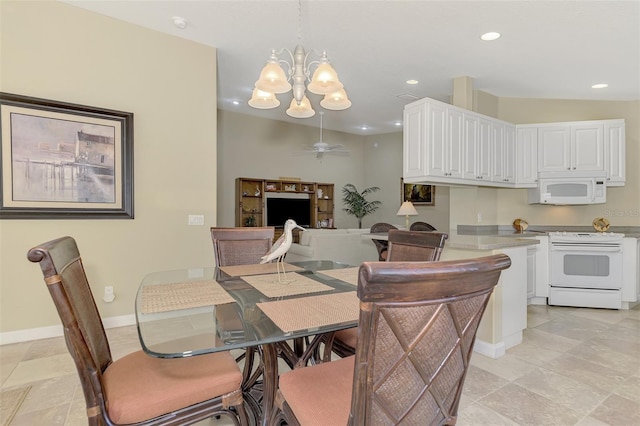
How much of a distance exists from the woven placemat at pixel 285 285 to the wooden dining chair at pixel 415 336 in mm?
661

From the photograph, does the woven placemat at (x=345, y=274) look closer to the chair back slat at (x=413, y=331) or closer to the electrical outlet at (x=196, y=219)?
the chair back slat at (x=413, y=331)

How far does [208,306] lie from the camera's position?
1.37 metres

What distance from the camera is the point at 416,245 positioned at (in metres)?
1.93

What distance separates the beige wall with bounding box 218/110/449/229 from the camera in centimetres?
→ 657

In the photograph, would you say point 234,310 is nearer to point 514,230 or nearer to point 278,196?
point 514,230

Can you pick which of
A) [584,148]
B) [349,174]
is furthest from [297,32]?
[349,174]

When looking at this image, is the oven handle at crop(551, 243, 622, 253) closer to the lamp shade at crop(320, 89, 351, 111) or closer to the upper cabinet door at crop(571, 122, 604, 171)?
the upper cabinet door at crop(571, 122, 604, 171)

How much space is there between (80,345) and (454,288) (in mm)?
1130

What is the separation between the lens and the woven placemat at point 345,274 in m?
1.84

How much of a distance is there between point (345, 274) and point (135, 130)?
262 cm

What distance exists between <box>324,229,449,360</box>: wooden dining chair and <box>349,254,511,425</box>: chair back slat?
0.82 metres

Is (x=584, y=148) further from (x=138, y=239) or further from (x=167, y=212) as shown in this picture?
(x=138, y=239)

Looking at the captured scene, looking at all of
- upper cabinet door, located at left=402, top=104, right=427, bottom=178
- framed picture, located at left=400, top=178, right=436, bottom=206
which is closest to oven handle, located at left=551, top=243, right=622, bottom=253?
upper cabinet door, located at left=402, top=104, right=427, bottom=178

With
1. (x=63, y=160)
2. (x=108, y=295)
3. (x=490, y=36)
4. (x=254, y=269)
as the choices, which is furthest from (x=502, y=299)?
(x=63, y=160)
